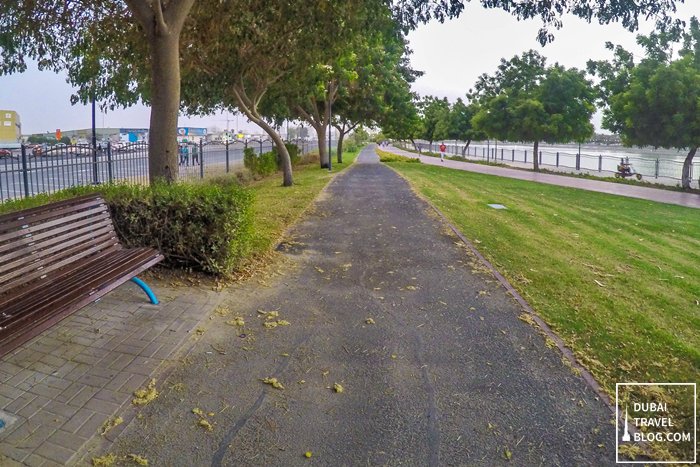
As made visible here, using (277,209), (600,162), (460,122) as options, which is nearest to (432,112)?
(460,122)

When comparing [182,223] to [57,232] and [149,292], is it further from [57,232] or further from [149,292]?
[57,232]

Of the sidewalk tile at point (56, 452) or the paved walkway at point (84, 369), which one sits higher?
the paved walkway at point (84, 369)

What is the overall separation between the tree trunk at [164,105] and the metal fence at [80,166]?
1.10m

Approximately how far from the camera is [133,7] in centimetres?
696

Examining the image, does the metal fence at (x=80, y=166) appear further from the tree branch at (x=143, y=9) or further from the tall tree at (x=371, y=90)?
the tall tree at (x=371, y=90)

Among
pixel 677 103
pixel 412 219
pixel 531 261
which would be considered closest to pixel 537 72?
pixel 677 103

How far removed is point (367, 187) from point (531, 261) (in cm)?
945

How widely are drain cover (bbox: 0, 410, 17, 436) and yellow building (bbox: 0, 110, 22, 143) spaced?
95.1 feet

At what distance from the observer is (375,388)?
353cm

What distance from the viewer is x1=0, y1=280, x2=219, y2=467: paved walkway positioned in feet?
9.47

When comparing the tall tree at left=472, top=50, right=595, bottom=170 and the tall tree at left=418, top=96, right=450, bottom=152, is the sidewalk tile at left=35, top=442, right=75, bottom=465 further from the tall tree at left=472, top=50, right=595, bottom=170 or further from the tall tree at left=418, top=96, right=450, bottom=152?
the tall tree at left=418, top=96, right=450, bottom=152

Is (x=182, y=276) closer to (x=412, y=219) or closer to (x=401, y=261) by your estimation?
(x=401, y=261)

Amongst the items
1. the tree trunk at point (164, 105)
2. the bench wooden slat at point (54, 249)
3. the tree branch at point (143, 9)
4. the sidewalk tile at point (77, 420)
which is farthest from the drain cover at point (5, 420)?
the tree branch at point (143, 9)

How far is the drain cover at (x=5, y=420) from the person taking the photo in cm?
295
